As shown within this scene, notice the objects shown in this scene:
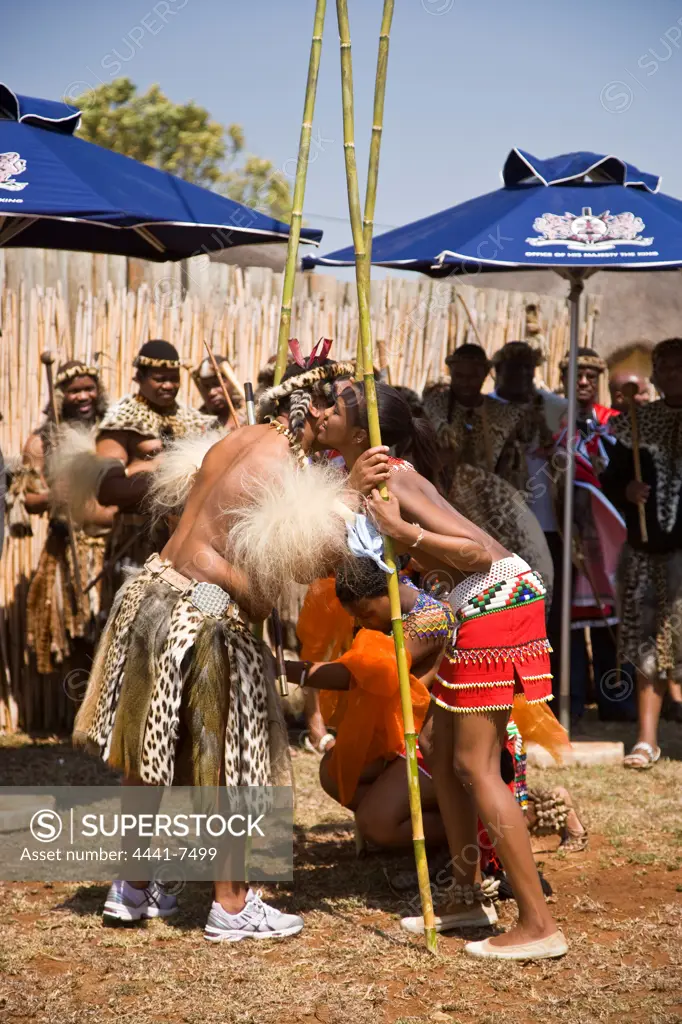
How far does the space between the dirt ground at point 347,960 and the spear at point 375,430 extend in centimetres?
31

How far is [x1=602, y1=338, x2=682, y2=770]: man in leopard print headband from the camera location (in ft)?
21.6

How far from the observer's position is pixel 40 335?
286 inches

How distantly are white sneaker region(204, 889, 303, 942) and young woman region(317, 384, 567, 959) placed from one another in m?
0.44

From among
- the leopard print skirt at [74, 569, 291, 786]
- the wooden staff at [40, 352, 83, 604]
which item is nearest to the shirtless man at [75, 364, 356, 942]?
the leopard print skirt at [74, 569, 291, 786]

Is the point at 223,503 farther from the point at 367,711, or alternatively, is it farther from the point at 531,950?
the point at 531,950

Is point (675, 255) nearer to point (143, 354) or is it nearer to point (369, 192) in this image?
point (369, 192)

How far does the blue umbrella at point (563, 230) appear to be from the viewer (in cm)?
568

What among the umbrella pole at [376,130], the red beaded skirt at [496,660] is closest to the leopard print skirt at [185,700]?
the red beaded skirt at [496,660]

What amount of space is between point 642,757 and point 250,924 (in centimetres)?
317

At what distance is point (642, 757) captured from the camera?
21.2ft

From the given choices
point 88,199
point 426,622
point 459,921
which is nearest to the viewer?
point 459,921

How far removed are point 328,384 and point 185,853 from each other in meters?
2.04

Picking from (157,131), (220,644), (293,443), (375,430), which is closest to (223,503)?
(293,443)

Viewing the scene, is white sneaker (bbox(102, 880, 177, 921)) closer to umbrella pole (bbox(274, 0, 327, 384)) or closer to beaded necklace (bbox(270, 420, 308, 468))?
beaded necklace (bbox(270, 420, 308, 468))
